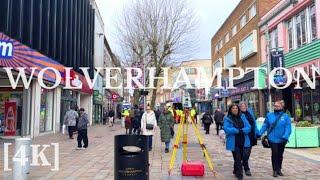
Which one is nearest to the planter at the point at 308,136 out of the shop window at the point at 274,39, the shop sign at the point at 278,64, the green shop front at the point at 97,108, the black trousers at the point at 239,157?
the black trousers at the point at 239,157

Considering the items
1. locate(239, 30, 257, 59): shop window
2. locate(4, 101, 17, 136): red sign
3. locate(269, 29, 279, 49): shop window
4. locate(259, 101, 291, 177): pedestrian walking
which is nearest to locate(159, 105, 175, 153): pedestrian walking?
locate(259, 101, 291, 177): pedestrian walking

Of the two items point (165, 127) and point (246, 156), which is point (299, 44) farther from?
point (246, 156)

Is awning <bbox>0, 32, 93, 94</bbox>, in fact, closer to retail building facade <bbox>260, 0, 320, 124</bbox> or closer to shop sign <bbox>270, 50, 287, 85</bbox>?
retail building facade <bbox>260, 0, 320, 124</bbox>

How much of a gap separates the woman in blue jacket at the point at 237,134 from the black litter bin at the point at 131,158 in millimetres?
2551

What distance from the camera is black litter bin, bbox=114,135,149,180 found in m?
6.84

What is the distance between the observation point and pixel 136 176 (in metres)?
6.84

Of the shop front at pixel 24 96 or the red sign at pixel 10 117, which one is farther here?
the red sign at pixel 10 117

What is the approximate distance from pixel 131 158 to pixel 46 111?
1881 centimetres

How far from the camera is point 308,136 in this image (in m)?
15.4

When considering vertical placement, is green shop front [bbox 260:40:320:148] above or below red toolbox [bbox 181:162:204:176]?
above

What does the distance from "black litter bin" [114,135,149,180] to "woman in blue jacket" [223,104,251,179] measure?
8.37ft

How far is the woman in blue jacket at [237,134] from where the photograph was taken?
29.3 feet

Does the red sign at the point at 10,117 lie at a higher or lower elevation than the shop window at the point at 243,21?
lower

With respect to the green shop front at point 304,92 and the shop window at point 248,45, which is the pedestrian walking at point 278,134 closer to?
the green shop front at point 304,92
